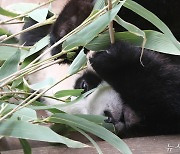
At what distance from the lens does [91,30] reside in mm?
955

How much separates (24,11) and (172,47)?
2.12 ft

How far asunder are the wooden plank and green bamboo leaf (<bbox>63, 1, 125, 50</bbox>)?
277 millimetres

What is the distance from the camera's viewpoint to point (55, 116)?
3.32ft

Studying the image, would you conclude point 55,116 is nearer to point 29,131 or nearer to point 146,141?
point 29,131

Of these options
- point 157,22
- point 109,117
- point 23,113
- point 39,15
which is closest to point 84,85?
point 109,117

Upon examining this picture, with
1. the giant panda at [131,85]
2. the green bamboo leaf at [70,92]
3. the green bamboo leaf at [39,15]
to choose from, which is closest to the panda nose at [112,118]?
the giant panda at [131,85]

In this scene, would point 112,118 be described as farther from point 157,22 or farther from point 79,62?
point 157,22

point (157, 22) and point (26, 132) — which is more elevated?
point (157, 22)

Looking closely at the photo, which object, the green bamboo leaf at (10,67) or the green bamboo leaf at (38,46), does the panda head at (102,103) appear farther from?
the green bamboo leaf at (10,67)

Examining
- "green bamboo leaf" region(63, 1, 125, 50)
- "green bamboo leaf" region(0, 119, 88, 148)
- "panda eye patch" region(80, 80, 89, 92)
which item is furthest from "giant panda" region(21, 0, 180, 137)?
"green bamboo leaf" region(0, 119, 88, 148)

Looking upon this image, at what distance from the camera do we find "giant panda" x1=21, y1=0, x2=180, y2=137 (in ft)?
3.66

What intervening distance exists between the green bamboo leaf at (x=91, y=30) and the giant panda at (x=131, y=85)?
113 mm

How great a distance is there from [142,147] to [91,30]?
34 centimetres

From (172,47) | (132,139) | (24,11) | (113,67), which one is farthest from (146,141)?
(24,11)
